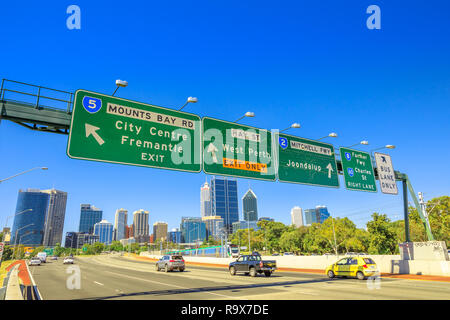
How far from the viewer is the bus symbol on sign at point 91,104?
10.4 m

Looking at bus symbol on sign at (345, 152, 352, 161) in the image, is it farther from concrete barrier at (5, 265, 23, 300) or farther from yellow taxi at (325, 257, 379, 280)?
concrete barrier at (5, 265, 23, 300)

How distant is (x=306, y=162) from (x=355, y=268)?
32.8ft

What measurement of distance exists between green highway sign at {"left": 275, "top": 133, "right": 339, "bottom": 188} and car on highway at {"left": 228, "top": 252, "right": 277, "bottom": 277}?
1146cm

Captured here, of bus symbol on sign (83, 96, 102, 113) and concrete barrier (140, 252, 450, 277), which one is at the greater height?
bus symbol on sign (83, 96, 102, 113)

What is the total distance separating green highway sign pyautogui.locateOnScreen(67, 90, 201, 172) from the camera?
33.2ft

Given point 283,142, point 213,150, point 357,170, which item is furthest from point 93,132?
point 357,170

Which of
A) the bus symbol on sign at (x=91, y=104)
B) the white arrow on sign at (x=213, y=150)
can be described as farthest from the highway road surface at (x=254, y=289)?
the bus symbol on sign at (x=91, y=104)

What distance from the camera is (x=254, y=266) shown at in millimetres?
25188

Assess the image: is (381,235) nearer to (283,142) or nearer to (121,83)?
(283,142)

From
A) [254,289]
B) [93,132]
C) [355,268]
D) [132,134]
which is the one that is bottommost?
[254,289]

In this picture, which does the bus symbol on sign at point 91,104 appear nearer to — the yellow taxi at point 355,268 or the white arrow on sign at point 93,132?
the white arrow on sign at point 93,132

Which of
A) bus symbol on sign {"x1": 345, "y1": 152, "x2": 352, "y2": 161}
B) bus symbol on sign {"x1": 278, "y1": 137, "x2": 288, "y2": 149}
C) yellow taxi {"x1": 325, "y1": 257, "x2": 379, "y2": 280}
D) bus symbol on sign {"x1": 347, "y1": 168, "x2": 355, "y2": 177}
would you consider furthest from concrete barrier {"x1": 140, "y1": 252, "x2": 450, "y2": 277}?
bus symbol on sign {"x1": 278, "y1": 137, "x2": 288, "y2": 149}

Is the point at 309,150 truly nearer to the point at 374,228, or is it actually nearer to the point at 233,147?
the point at 233,147
